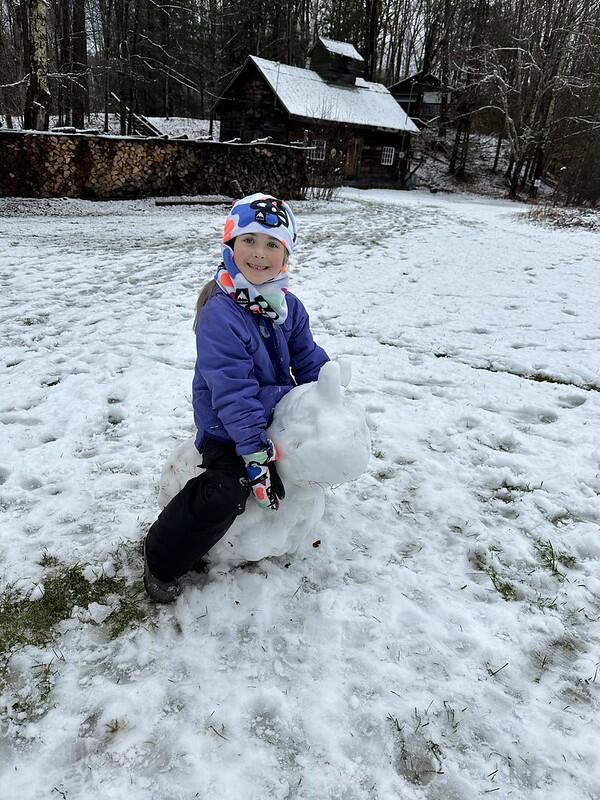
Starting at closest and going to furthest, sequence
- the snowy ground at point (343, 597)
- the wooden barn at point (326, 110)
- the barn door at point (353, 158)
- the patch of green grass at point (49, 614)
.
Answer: the snowy ground at point (343, 597) < the patch of green grass at point (49, 614) < the wooden barn at point (326, 110) < the barn door at point (353, 158)

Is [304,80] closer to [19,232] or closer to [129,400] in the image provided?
[19,232]

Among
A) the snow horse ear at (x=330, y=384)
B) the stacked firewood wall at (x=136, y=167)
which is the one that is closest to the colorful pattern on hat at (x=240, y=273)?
the snow horse ear at (x=330, y=384)

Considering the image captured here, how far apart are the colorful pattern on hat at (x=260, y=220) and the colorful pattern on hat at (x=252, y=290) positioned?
0.10 meters

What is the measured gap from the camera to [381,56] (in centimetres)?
3728

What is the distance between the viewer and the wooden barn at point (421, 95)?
31.8 meters

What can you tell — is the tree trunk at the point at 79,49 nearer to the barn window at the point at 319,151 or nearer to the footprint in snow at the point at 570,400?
the barn window at the point at 319,151

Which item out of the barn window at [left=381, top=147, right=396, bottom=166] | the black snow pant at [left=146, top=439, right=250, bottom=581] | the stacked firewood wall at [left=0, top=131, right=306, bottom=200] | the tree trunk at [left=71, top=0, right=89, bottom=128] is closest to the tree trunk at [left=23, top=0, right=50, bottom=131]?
the stacked firewood wall at [left=0, top=131, right=306, bottom=200]

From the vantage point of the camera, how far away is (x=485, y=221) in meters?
14.4

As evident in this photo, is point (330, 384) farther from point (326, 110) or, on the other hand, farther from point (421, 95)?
point (421, 95)

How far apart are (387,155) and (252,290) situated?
89.6 feet

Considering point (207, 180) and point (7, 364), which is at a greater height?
point (207, 180)

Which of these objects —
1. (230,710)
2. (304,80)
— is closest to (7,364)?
(230,710)

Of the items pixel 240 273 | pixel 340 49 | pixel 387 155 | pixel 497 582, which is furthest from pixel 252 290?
pixel 340 49

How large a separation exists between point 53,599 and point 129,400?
1.86 metres
